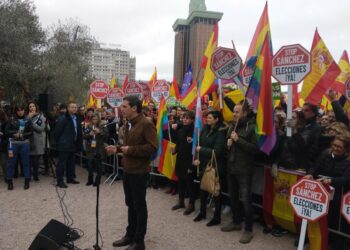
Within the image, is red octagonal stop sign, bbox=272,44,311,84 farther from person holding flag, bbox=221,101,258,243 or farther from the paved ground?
the paved ground

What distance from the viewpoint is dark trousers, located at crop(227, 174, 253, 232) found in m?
5.20

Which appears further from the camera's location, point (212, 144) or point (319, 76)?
point (319, 76)

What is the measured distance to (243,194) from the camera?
5211mm

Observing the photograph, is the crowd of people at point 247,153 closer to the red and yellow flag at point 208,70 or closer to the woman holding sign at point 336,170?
the woman holding sign at point 336,170

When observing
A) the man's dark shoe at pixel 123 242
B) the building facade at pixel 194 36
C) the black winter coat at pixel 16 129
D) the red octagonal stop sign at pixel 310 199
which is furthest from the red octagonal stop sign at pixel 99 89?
the building facade at pixel 194 36

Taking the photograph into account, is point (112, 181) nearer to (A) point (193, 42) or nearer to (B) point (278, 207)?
(B) point (278, 207)

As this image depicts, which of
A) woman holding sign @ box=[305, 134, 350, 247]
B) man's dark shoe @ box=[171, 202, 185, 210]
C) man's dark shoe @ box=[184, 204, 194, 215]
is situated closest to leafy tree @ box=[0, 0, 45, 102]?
man's dark shoe @ box=[171, 202, 185, 210]

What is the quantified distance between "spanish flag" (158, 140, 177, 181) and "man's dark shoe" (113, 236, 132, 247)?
2.53m

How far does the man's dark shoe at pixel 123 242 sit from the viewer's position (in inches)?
192

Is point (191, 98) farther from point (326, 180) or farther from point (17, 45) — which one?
point (17, 45)

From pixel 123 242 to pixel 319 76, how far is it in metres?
4.59

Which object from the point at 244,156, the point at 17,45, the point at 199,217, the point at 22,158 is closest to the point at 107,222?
the point at 199,217

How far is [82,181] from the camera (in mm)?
9039

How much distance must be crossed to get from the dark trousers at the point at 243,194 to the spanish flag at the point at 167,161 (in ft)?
6.71
